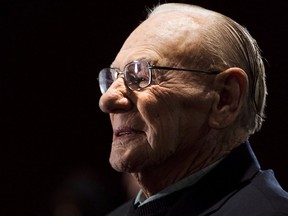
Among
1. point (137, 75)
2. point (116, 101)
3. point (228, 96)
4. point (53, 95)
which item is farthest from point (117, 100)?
point (53, 95)

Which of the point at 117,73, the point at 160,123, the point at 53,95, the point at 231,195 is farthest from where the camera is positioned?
the point at 53,95

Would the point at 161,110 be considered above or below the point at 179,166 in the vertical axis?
above

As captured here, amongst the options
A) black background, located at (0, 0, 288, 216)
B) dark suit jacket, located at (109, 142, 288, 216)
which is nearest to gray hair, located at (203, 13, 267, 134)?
dark suit jacket, located at (109, 142, 288, 216)

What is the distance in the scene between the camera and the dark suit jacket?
1.76 meters

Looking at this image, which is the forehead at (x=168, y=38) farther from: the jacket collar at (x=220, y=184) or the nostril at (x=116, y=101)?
the jacket collar at (x=220, y=184)

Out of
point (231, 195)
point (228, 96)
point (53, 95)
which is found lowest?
point (53, 95)

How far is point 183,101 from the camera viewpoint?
6.53 ft

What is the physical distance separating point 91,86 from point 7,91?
0.55 metres

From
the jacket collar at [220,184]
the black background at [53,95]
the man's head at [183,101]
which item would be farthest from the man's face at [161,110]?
the black background at [53,95]

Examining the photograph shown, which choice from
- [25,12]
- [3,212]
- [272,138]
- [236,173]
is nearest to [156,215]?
[236,173]

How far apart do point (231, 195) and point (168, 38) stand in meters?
0.54

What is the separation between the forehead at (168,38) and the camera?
201 centimetres

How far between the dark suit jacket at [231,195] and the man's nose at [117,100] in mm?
313

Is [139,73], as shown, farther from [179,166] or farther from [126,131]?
[179,166]
